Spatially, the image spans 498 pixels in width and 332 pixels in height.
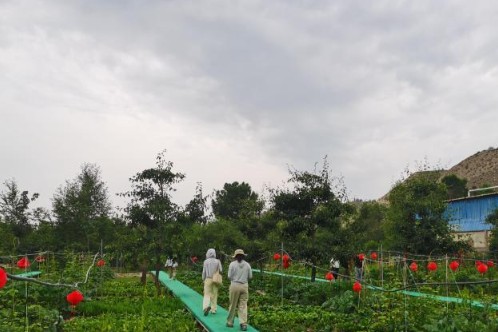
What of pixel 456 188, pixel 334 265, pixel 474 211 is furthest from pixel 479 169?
pixel 334 265

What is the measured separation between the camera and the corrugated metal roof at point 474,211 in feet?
94.3

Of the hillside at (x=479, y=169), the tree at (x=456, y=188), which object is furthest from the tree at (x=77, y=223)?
the hillside at (x=479, y=169)

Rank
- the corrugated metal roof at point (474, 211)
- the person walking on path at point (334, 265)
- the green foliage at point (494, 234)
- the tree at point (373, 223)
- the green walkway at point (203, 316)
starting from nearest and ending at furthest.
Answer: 1. the green walkway at point (203, 316)
2. the person walking on path at point (334, 265)
3. the green foliage at point (494, 234)
4. the corrugated metal roof at point (474, 211)
5. the tree at point (373, 223)

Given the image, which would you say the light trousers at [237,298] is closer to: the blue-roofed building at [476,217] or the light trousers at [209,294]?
the light trousers at [209,294]

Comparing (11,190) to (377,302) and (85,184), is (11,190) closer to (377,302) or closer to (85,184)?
(85,184)

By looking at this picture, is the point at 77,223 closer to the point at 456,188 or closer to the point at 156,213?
the point at 156,213

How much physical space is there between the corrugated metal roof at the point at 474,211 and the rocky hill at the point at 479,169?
42921mm

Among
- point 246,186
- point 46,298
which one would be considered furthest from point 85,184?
point 46,298

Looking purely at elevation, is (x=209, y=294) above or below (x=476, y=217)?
below

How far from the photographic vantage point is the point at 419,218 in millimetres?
20406

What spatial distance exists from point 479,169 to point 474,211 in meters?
54.2

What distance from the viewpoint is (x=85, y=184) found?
129ft

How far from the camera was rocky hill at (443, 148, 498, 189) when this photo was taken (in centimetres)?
7319

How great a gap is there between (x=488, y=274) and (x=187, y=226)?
425 inches
